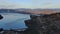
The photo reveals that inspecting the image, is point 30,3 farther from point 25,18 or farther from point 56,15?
point 56,15

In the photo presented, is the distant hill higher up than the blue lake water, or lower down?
higher up

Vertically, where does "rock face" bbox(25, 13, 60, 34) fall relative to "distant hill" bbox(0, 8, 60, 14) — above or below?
below

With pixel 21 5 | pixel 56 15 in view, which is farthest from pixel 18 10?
pixel 56 15

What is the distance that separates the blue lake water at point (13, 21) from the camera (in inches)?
63.8

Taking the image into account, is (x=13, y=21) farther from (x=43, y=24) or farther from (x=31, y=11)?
(x=43, y=24)

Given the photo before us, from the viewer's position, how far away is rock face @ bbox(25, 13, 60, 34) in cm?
162

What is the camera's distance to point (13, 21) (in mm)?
1636

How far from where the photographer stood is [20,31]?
1.62 metres

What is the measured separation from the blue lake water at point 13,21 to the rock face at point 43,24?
3.0 inches

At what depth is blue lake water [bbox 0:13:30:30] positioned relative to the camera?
1621mm

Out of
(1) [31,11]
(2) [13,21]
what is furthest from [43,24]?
(2) [13,21]

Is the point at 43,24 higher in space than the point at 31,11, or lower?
lower

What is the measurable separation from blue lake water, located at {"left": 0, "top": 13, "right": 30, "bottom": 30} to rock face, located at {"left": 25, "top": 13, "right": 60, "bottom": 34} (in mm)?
77

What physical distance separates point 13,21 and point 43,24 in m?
0.41
